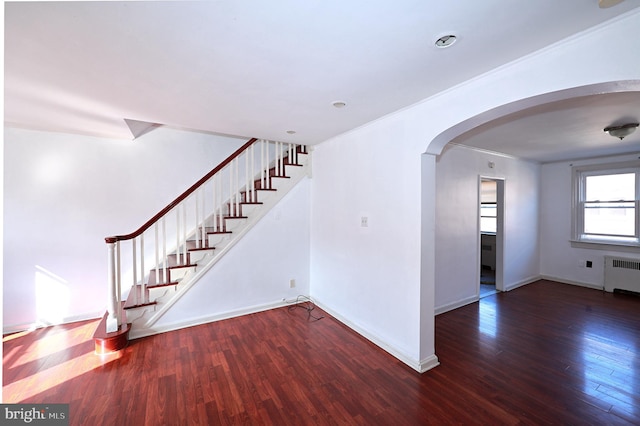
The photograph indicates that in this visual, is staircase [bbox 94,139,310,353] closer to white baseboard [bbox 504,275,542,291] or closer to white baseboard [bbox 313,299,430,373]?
white baseboard [bbox 313,299,430,373]

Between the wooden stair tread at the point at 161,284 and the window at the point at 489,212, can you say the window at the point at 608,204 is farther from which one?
the wooden stair tread at the point at 161,284

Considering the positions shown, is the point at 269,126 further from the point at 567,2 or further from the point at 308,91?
the point at 567,2

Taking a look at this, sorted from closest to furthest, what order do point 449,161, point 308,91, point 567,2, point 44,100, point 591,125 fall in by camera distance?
point 567,2 → point 308,91 → point 44,100 → point 591,125 → point 449,161

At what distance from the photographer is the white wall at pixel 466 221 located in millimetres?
3854

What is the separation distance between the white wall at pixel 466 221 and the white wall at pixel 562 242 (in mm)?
827

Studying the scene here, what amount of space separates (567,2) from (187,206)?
13.9ft

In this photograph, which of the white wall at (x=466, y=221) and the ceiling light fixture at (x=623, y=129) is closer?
the ceiling light fixture at (x=623, y=129)

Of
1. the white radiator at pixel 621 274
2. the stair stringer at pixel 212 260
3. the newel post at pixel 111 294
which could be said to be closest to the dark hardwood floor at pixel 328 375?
the stair stringer at pixel 212 260

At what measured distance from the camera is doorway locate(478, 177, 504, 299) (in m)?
4.81

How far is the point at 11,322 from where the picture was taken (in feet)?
11.1

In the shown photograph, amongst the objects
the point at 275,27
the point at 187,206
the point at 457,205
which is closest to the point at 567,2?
the point at 275,27

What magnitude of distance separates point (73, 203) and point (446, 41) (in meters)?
4.54

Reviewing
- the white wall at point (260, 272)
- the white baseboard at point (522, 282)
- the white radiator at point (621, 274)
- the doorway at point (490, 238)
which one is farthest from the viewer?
the white baseboard at point (522, 282)

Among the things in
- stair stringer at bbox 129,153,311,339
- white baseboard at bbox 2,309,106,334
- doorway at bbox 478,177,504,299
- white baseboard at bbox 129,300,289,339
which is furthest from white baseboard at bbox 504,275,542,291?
white baseboard at bbox 2,309,106,334
